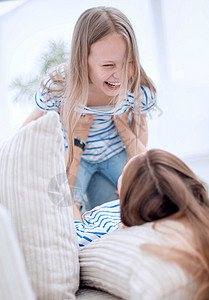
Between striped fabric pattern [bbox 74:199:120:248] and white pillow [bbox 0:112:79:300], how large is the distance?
180mm

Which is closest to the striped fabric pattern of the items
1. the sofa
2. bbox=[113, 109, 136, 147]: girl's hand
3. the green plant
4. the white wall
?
the sofa

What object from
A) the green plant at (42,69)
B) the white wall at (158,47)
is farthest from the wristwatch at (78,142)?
the white wall at (158,47)

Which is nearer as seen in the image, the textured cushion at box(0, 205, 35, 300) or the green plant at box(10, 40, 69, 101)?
the textured cushion at box(0, 205, 35, 300)

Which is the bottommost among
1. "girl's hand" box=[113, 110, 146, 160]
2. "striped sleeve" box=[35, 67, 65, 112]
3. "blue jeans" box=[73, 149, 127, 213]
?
"blue jeans" box=[73, 149, 127, 213]

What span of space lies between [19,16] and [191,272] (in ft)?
10.1

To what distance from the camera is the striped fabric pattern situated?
1055 millimetres

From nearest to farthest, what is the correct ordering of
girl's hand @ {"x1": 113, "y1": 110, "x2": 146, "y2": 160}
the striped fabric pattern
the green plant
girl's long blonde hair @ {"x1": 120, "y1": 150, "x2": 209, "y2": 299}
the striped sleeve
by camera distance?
girl's long blonde hair @ {"x1": 120, "y1": 150, "x2": 209, "y2": 299} → the striped fabric pattern → the striped sleeve → girl's hand @ {"x1": 113, "y1": 110, "x2": 146, "y2": 160} → the green plant

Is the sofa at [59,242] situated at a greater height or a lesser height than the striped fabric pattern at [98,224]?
greater

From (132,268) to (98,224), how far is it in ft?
1.41

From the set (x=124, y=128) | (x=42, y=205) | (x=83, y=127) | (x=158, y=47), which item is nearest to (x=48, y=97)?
(x=83, y=127)

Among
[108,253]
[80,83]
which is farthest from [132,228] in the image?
[80,83]

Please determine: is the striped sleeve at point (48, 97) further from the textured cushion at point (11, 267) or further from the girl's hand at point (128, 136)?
the textured cushion at point (11, 267)

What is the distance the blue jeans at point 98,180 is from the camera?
1.66 metres

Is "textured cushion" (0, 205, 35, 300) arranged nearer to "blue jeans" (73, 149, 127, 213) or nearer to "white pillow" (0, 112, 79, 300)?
"white pillow" (0, 112, 79, 300)
